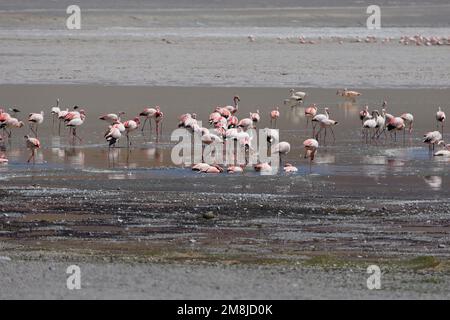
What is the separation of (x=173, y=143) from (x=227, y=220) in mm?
7219

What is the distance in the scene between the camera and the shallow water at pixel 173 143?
15.9 metres

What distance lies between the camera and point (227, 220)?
12.0 m

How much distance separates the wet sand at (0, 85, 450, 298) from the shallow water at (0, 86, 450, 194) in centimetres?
5

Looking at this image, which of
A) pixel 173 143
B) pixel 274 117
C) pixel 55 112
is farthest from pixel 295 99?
pixel 173 143

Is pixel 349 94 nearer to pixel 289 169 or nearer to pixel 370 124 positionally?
pixel 370 124

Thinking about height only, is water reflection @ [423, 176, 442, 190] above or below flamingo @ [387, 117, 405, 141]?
below

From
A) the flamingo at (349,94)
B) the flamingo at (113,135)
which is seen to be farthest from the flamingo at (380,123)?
the flamingo at (349,94)

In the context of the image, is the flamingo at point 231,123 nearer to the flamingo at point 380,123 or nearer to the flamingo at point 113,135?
the flamingo at point 113,135

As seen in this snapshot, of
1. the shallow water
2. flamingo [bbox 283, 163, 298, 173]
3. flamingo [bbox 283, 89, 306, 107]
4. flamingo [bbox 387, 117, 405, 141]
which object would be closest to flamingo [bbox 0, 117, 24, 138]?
the shallow water

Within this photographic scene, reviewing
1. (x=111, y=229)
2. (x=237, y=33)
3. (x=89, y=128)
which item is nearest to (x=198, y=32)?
(x=237, y=33)

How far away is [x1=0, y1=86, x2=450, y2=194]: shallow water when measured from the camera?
15.9 m

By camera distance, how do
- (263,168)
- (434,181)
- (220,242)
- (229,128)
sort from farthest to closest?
(229,128) < (263,168) < (434,181) < (220,242)

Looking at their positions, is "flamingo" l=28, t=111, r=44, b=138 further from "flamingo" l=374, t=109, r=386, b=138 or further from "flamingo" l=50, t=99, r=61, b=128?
"flamingo" l=374, t=109, r=386, b=138

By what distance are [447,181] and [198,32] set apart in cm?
3296
